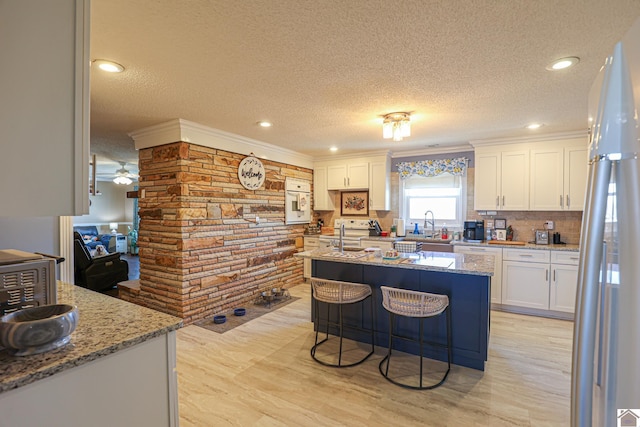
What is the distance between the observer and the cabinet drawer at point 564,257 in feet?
12.2

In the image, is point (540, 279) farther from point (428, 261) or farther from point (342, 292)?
point (342, 292)

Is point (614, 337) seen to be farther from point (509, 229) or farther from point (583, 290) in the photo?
point (509, 229)

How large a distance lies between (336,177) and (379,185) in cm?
84

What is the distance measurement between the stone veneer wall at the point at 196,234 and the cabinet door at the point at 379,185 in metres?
1.97

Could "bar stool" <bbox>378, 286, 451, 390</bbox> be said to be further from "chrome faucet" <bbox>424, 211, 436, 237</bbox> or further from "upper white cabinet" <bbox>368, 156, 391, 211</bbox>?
"upper white cabinet" <bbox>368, 156, 391, 211</bbox>

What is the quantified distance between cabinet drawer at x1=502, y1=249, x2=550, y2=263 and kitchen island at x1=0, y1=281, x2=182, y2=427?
411 centimetres

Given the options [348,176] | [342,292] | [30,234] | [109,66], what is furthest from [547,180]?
[30,234]

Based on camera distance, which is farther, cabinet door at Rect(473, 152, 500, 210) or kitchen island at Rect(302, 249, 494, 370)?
→ cabinet door at Rect(473, 152, 500, 210)

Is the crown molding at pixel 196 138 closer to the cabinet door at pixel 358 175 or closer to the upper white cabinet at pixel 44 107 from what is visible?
the cabinet door at pixel 358 175

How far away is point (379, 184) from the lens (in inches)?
211

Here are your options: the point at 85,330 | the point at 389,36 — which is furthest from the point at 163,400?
the point at 389,36

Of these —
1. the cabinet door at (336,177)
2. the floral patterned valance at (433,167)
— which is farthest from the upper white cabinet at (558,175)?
the cabinet door at (336,177)

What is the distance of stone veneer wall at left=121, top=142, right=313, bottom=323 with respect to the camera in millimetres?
3584

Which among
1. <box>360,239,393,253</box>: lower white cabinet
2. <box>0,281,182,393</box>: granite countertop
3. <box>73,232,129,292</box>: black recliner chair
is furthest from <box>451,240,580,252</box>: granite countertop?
<box>73,232,129,292</box>: black recliner chair
